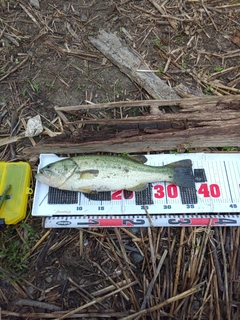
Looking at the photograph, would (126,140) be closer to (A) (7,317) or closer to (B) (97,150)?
(B) (97,150)

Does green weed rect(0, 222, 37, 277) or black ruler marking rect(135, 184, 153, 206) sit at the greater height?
black ruler marking rect(135, 184, 153, 206)

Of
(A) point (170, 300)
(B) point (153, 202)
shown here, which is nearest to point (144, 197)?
(B) point (153, 202)

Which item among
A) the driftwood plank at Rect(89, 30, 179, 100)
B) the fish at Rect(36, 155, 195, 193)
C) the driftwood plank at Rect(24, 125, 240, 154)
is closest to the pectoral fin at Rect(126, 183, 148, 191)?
the fish at Rect(36, 155, 195, 193)

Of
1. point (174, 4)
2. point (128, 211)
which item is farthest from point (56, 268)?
point (174, 4)

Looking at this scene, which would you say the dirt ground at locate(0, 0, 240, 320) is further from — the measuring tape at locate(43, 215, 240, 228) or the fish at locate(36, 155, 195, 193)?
the fish at locate(36, 155, 195, 193)

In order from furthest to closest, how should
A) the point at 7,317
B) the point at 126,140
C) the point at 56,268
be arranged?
1. the point at 126,140
2. the point at 56,268
3. the point at 7,317

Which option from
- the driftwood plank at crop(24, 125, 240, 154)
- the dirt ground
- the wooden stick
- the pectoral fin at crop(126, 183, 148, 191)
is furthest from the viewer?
the driftwood plank at crop(24, 125, 240, 154)
